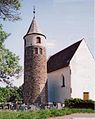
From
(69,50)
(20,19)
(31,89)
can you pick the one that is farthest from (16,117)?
(69,50)

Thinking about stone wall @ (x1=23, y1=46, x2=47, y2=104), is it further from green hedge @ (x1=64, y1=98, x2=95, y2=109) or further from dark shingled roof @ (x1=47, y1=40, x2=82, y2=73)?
green hedge @ (x1=64, y1=98, x2=95, y2=109)

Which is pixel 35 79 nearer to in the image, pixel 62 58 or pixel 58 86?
pixel 58 86

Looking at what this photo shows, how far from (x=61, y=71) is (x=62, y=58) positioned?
6.88 ft

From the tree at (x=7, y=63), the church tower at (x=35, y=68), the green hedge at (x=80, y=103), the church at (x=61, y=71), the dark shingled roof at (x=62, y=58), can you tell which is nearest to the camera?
the tree at (x=7, y=63)

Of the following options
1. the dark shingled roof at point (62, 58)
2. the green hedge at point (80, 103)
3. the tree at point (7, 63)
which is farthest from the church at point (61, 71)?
the tree at point (7, 63)

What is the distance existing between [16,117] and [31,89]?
69.3 ft

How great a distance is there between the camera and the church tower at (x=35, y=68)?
36.8 metres

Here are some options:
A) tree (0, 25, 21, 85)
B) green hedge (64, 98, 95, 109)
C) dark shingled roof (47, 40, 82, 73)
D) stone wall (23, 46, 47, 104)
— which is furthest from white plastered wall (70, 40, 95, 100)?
tree (0, 25, 21, 85)

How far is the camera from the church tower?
36812 millimetres

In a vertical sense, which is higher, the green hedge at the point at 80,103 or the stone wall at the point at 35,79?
the stone wall at the point at 35,79

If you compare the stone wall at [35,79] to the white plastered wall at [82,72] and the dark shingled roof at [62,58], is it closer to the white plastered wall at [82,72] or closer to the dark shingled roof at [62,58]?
the dark shingled roof at [62,58]

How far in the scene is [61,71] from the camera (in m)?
38.5

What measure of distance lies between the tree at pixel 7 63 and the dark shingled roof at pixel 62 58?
20.3 m

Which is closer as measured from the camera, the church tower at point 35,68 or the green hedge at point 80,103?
the green hedge at point 80,103
